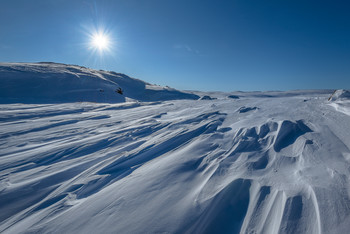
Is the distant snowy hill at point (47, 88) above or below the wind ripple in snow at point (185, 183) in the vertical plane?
above

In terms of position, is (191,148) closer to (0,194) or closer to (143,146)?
(143,146)

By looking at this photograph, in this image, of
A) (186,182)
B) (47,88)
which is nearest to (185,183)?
(186,182)

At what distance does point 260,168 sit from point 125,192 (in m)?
1.37

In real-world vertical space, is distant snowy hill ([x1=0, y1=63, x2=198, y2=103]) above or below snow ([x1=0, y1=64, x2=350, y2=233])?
above

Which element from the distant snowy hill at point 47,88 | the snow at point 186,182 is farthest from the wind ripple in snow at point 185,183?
the distant snowy hill at point 47,88

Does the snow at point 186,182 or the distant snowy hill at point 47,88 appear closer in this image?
the snow at point 186,182

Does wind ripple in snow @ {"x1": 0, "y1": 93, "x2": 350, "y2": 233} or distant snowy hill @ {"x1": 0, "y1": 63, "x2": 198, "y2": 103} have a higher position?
distant snowy hill @ {"x1": 0, "y1": 63, "x2": 198, "y2": 103}

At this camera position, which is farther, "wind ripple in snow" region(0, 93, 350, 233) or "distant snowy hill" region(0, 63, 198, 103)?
"distant snowy hill" region(0, 63, 198, 103)

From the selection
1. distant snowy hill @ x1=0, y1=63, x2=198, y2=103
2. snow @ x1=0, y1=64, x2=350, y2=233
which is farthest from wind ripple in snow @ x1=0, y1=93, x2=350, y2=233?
distant snowy hill @ x1=0, y1=63, x2=198, y2=103

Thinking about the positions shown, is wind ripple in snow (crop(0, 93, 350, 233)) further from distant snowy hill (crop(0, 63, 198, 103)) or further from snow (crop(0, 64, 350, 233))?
distant snowy hill (crop(0, 63, 198, 103))

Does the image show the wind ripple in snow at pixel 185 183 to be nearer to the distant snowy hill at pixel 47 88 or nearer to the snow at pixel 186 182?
the snow at pixel 186 182

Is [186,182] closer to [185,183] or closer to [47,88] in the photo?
[185,183]

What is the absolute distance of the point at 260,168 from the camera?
163cm

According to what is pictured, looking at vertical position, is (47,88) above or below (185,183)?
above
